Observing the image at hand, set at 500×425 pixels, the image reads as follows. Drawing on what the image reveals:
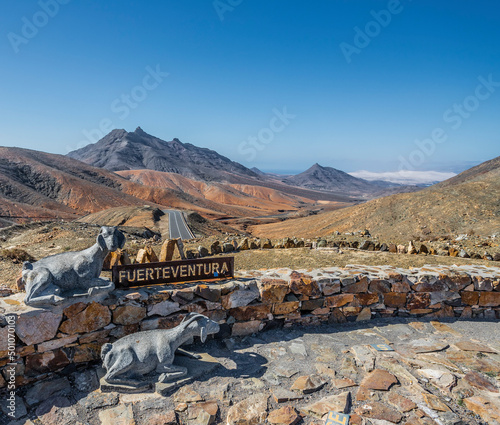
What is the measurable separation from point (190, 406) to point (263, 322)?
2.03 m

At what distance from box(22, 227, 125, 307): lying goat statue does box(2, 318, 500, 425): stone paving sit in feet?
3.43

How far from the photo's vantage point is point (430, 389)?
3.80 m

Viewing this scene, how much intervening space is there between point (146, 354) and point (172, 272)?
1346 mm

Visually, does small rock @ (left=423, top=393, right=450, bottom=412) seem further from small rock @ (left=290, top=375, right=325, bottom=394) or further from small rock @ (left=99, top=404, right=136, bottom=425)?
small rock @ (left=99, top=404, right=136, bottom=425)

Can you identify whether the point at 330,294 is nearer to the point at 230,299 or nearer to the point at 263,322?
the point at 263,322

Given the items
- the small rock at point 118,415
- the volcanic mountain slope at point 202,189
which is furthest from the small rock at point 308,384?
→ the volcanic mountain slope at point 202,189

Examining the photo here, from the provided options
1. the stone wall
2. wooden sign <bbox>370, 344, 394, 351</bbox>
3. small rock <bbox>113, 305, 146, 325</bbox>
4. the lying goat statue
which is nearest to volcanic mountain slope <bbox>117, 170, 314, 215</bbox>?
the stone wall

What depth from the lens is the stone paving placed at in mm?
3344

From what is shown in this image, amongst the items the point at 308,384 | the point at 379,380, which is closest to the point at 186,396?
the point at 308,384

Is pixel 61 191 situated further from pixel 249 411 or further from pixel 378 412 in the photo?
pixel 378 412

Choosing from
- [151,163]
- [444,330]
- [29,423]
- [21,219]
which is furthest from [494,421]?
[151,163]

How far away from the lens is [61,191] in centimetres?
6206

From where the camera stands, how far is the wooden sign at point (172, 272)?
460cm

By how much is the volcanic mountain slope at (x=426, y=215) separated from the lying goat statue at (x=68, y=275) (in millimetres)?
20253
